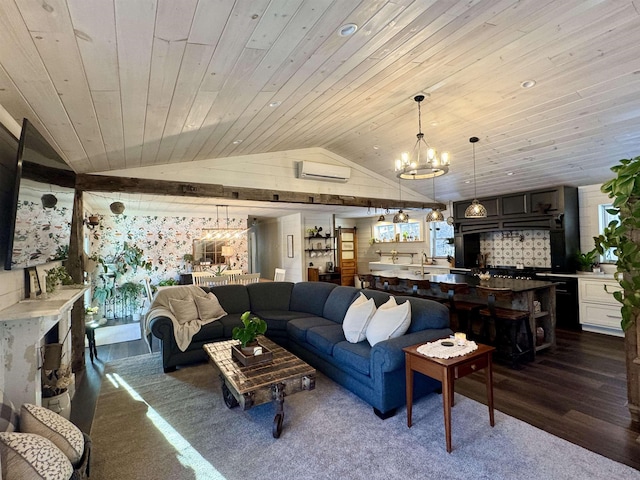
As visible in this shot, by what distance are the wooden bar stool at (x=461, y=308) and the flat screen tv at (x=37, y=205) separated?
4358mm

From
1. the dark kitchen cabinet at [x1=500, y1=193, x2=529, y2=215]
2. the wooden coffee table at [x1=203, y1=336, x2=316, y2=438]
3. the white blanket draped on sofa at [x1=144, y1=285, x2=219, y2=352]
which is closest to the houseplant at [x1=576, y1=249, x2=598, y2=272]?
the dark kitchen cabinet at [x1=500, y1=193, x2=529, y2=215]

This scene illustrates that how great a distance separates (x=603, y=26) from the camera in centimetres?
250

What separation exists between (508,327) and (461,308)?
1.89 feet

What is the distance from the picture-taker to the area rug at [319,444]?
202 centimetres

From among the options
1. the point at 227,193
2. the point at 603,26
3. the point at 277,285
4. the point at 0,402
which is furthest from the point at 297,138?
the point at 0,402

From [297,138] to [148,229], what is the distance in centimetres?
459

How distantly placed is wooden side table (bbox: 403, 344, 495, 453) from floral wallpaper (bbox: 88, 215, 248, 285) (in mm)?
6465

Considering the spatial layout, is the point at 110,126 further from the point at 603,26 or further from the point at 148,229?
the point at 148,229

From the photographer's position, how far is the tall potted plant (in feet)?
7.92

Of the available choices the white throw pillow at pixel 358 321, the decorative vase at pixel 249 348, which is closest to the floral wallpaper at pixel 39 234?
the decorative vase at pixel 249 348

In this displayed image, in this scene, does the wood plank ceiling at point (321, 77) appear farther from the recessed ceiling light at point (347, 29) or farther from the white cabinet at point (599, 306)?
the white cabinet at point (599, 306)

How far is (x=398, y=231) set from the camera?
8891mm

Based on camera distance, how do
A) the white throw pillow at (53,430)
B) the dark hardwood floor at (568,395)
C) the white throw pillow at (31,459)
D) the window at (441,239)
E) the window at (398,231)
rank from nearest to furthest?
the white throw pillow at (31,459)
the white throw pillow at (53,430)
the dark hardwood floor at (568,395)
the window at (441,239)
the window at (398,231)

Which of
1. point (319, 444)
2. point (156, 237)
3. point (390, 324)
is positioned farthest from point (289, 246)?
point (319, 444)
